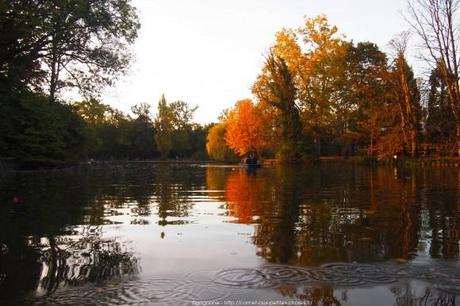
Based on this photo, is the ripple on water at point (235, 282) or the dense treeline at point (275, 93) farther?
the dense treeline at point (275, 93)

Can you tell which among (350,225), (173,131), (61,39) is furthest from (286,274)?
(173,131)

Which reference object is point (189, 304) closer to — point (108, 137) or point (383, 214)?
point (383, 214)

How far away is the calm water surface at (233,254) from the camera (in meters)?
5.37

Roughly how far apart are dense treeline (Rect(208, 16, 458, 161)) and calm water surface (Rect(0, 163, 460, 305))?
1552 inches

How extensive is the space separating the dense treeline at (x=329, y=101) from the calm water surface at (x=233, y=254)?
129ft

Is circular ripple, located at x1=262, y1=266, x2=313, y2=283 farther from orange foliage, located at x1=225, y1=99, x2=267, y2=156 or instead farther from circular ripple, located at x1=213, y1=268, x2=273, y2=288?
orange foliage, located at x1=225, y1=99, x2=267, y2=156

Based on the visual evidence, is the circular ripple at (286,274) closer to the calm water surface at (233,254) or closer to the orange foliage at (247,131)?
the calm water surface at (233,254)

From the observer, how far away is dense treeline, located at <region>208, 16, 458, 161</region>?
167 ft

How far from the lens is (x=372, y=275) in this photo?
6.06m

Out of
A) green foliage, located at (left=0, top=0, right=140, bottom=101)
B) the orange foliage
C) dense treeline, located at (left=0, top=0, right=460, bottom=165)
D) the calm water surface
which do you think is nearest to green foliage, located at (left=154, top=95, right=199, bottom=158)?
dense treeline, located at (left=0, top=0, right=460, bottom=165)

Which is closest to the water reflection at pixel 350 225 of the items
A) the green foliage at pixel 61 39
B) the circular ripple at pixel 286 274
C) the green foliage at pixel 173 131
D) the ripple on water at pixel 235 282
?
the circular ripple at pixel 286 274

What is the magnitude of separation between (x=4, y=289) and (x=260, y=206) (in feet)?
30.9

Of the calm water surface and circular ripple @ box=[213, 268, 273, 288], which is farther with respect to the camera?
circular ripple @ box=[213, 268, 273, 288]

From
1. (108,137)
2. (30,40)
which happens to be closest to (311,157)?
(30,40)
